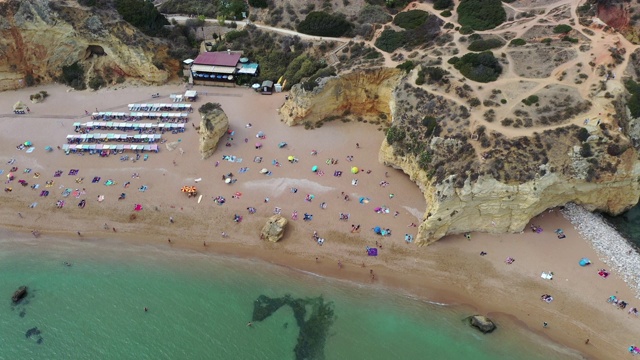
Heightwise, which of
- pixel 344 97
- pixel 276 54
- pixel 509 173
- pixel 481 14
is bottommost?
pixel 344 97

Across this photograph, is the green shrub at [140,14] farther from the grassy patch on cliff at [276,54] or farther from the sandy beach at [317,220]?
the sandy beach at [317,220]

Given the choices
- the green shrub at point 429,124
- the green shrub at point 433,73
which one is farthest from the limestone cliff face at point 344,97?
the green shrub at point 429,124

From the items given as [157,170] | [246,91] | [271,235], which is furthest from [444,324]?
[246,91]

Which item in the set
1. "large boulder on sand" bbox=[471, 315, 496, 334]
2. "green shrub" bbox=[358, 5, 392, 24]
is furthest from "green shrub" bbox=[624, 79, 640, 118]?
"green shrub" bbox=[358, 5, 392, 24]

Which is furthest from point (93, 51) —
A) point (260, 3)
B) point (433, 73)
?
point (433, 73)

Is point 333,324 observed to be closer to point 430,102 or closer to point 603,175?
point 430,102

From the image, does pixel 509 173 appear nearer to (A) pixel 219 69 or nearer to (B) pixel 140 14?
(A) pixel 219 69
